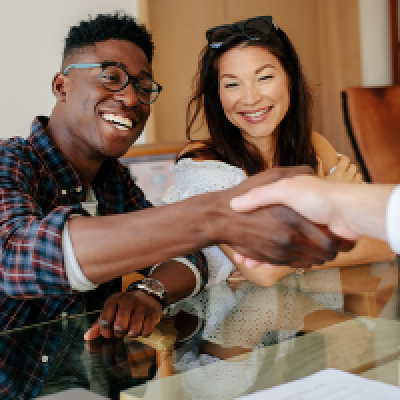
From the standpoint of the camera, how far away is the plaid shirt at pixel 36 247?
0.73 meters

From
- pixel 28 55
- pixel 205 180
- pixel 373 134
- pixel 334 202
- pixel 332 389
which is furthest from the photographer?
pixel 28 55

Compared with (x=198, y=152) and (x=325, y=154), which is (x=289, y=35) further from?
(x=198, y=152)

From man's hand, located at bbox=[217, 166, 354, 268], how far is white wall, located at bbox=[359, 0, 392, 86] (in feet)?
12.8

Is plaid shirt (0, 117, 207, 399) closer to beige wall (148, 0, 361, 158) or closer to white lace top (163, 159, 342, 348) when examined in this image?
white lace top (163, 159, 342, 348)

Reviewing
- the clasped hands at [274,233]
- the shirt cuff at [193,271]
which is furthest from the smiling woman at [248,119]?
the clasped hands at [274,233]

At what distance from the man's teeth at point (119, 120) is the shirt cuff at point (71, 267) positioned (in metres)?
0.49

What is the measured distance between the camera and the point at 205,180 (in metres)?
1.40

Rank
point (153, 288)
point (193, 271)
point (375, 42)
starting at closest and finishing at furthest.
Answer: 1. point (153, 288)
2. point (193, 271)
3. point (375, 42)

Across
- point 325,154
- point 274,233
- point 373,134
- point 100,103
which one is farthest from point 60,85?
point 373,134

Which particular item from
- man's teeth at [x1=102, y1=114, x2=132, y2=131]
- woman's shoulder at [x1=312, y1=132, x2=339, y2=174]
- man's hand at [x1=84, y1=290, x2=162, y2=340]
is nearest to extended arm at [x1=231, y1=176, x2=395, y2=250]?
man's hand at [x1=84, y1=290, x2=162, y2=340]

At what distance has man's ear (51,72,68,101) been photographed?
119 cm

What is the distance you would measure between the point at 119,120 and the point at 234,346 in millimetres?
637

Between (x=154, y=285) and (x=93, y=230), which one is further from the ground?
(x=93, y=230)

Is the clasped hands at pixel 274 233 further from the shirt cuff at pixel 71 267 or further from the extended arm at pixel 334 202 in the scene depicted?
the shirt cuff at pixel 71 267
